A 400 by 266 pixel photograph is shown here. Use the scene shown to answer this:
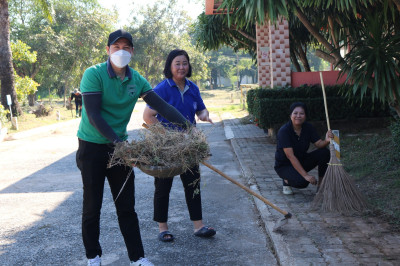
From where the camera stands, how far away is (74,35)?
123 ft

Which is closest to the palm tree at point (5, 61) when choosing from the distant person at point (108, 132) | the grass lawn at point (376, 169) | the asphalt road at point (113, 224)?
the asphalt road at point (113, 224)

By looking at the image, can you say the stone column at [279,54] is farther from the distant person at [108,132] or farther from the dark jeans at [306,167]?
the distant person at [108,132]

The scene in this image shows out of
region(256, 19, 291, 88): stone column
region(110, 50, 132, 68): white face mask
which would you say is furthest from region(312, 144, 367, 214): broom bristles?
region(256, 19, 291, 88): stone column

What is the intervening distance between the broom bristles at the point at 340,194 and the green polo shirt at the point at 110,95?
2.54 metres

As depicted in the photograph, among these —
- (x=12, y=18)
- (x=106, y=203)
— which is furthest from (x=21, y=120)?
(x=12, y=18)

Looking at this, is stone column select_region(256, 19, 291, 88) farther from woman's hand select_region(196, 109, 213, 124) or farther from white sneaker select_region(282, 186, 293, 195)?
woman's hand select_region(196, 109, 213, 124)

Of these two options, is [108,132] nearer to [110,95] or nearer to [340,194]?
[110,95]

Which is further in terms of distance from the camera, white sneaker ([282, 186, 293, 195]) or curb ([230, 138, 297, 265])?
white sneaker ([282, 186, 293, 195])

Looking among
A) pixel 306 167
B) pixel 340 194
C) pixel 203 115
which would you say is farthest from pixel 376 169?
pixel 203 115

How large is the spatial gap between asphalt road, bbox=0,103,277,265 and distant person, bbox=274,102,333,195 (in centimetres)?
66

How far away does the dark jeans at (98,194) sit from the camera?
349 cm

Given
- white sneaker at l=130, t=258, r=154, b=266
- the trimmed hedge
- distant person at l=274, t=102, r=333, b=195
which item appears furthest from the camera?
the trimmed hedge

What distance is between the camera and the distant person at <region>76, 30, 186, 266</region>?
334 cm

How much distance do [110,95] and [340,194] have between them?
285 centimetres
